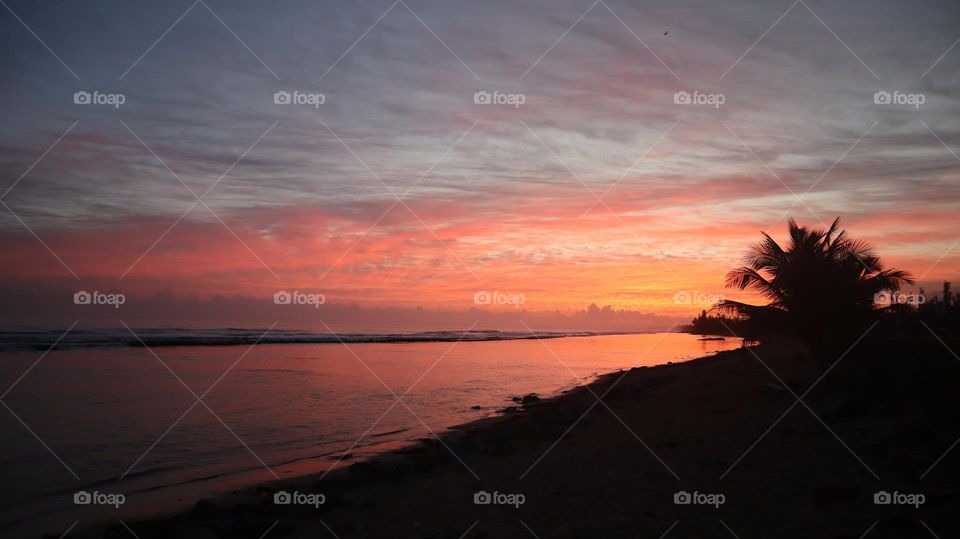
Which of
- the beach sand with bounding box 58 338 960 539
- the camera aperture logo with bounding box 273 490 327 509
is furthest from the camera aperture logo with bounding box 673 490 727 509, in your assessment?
the camera aperture logo with bounding box 273 490 327 509

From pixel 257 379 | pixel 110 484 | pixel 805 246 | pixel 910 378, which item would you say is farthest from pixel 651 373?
pixel 110 484

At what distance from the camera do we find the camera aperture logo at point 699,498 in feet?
28.9

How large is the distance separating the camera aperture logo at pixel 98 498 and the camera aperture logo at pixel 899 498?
11.7m

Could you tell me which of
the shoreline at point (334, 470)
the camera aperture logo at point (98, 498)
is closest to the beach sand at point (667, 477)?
the shoreline at point (334, 470)

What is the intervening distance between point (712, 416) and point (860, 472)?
246 inches

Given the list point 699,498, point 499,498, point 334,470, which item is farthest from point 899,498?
point 334,470

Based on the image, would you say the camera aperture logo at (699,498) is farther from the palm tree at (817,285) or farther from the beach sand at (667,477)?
the palm tree at (817,285)

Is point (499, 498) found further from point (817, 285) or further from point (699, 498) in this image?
point (817, 285)

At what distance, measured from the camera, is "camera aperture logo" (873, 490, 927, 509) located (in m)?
7.54

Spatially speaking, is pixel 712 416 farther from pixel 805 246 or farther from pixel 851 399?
pixel 805 246

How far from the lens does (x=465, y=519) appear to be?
9.33m

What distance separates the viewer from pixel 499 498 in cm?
1023

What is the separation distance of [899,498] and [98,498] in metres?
12.5

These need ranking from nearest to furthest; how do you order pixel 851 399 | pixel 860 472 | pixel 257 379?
pixel 860 472 < pixel 851 399 < pixel 257 379
